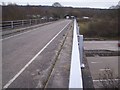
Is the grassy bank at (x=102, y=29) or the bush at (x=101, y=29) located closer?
the grassy bank at (x=102, y=29)

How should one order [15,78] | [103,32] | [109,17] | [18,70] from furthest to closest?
[109,17], [103,32], [18,70], [15,78]

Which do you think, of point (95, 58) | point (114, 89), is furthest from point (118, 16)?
point (114, 89)

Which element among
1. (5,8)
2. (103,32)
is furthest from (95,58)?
(103,32)

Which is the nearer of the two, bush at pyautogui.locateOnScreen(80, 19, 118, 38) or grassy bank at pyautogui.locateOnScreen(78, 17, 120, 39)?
grassy bank at pyautogui.locateOnScreen(78, 17, 120, 39)

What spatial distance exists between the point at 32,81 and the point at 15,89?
0.73 m

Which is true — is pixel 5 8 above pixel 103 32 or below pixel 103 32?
above

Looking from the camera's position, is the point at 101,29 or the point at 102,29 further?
the point at 102,29

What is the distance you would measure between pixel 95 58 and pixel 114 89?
32286 millimetres

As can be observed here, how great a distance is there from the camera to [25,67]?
28.7 ft

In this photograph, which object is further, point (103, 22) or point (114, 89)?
point (103, 22)

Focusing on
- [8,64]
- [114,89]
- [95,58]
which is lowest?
[95,58]

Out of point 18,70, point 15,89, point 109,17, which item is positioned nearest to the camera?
point 15,89

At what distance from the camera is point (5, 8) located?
47906 mm

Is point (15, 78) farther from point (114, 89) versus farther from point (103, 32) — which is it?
point (103, 32)
